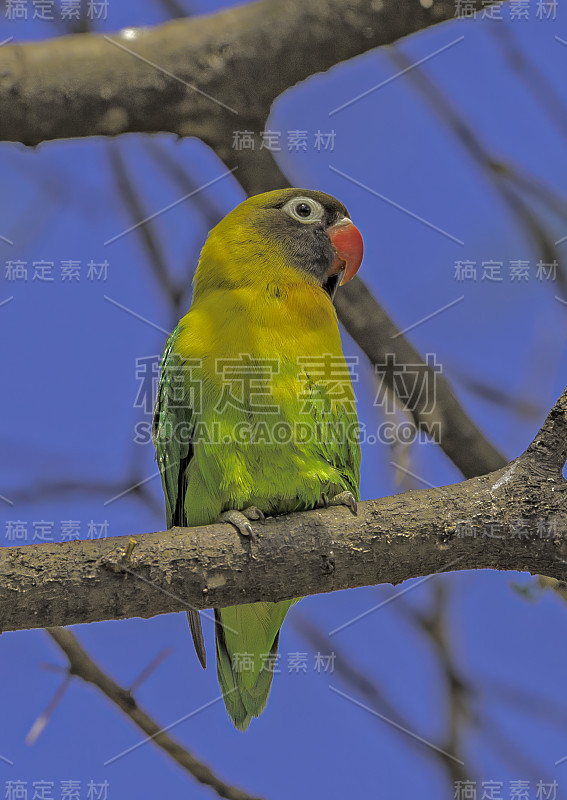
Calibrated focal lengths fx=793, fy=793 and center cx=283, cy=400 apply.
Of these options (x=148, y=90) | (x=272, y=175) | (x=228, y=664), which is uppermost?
(x=148, y=90)

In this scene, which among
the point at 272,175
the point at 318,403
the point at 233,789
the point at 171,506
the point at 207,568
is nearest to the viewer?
the point at 207,568

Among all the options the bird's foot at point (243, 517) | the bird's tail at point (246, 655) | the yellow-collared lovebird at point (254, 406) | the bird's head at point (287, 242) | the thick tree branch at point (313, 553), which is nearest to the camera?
the thick tree branch at point (313, 553)

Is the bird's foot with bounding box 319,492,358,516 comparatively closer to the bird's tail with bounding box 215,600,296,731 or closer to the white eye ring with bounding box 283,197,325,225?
the bird's tail with bounding box 215,600,296,731

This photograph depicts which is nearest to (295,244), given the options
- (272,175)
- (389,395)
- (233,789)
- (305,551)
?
(272,175)

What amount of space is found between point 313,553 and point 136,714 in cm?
85

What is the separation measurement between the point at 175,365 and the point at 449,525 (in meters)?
1.39

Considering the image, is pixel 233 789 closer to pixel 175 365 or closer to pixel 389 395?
pixel 175 365

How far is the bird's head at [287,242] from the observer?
374 cm

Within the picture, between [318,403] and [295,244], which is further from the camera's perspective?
[295,244]

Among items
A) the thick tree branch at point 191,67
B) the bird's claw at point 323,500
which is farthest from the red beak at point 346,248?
the bird's claw at point 323,500

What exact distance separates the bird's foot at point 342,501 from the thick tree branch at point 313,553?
0.06 meters

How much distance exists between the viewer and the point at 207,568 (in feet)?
8.39

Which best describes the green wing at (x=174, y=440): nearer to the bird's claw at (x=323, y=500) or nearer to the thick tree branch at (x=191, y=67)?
the bird's claw at (x=323, y=500)

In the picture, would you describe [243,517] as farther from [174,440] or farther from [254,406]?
[174,440]
